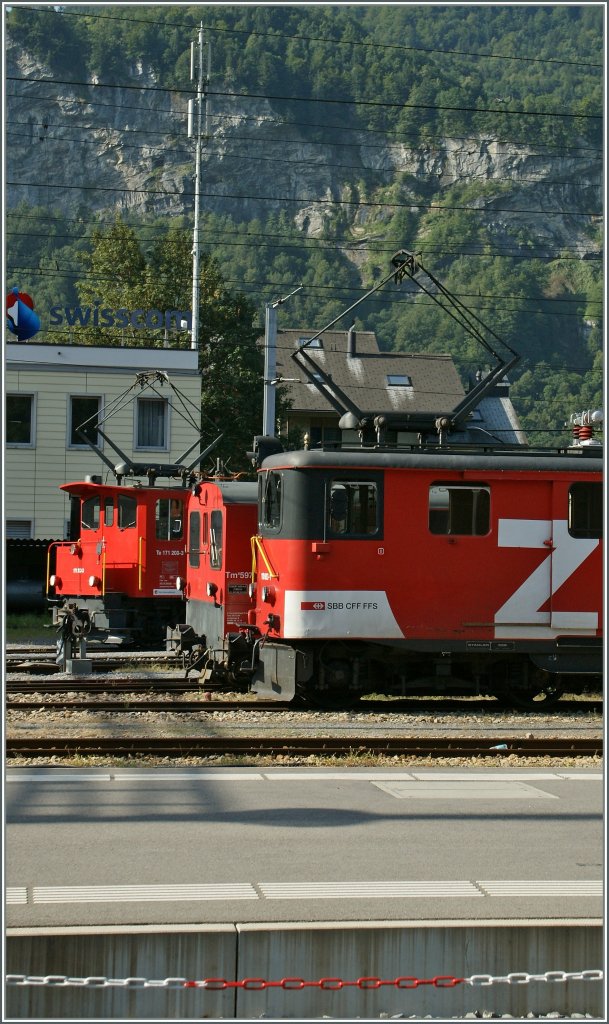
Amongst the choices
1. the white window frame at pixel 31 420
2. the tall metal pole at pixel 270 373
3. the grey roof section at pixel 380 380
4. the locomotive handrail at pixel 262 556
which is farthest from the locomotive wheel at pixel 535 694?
the grey roof section at pixel 380 380

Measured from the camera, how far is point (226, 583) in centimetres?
1664

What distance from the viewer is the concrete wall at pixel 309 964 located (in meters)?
5.67

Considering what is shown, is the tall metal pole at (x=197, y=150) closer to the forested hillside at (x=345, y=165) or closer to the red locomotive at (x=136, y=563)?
the red locomotive at (x=136, y=563)

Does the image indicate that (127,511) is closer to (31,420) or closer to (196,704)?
(196,704)

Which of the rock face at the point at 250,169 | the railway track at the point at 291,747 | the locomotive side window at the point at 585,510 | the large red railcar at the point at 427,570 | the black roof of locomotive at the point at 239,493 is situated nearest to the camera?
the railway track at the point at 291,747

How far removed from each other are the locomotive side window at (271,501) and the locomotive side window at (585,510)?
3692mm

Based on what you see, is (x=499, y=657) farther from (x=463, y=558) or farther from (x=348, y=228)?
(x=348, y=228)

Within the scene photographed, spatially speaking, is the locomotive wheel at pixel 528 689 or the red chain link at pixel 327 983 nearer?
the red chain link at pixel 327 983

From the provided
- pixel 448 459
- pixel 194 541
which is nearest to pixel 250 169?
pixel 194 541

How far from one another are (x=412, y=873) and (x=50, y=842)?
237 cm

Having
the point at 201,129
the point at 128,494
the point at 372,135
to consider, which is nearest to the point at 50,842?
the point at 128,494

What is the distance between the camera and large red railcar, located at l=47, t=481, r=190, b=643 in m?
22.0

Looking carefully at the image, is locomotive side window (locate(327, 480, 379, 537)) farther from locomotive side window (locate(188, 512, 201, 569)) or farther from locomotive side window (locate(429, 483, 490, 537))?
locomotive side window (locate(188, 512, 201, 569))

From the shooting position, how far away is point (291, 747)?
39.2 feet
